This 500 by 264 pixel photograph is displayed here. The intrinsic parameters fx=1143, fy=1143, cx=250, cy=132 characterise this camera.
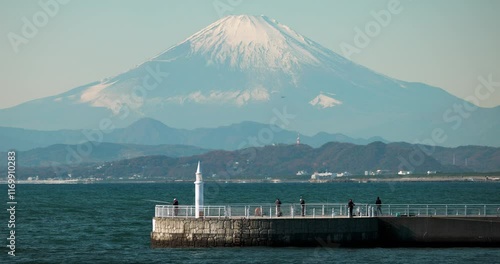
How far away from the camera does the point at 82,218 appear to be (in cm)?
8875

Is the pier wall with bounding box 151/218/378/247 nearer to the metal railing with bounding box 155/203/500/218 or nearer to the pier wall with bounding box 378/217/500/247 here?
the metal railing with bounding box 155/203/500/218

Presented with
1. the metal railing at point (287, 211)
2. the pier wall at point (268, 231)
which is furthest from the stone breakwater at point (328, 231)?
the metal railing at point (287, 211)

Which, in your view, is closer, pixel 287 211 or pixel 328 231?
pixel 328 231

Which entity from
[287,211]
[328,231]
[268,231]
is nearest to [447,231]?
[328,231]

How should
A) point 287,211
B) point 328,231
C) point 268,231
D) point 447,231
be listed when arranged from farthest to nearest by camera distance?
1. point 287,211
2. point 447,231
3. point 328,231
4. point 268,231

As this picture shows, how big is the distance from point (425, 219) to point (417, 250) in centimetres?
159

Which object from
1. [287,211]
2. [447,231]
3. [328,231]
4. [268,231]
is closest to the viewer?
[268,231]

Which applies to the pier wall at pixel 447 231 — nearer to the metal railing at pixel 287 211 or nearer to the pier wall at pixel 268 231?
the metal railing at pixel 287 211

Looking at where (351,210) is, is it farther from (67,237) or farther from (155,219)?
(67,237)

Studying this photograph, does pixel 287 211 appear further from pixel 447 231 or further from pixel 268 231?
pixel 447 231

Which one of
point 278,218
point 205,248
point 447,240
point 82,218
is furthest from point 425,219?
point 82,218

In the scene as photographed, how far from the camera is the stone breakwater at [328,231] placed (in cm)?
5131

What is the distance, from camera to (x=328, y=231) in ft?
170

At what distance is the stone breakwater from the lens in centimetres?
5131
